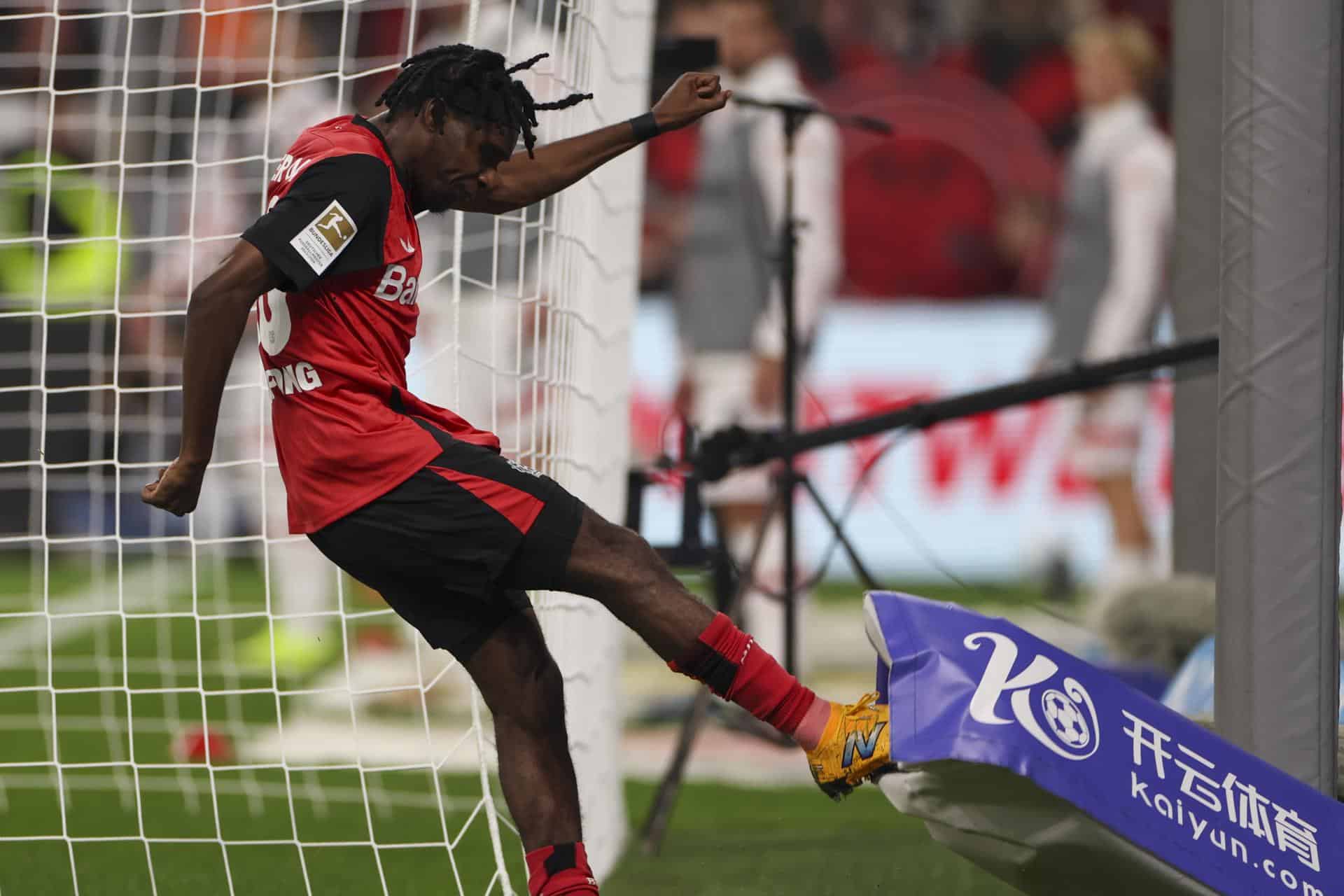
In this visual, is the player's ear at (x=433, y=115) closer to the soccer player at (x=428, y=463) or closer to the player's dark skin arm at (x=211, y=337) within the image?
the soccer player at (x=428, y=463)

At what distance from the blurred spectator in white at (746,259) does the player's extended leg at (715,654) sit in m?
3.93

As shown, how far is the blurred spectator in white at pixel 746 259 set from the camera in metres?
6.77

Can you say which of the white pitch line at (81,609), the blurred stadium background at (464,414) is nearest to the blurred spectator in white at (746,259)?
the blurred stadium background at (464,414)

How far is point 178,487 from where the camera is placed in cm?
259

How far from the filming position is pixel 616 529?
2.70m

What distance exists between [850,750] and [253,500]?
676 cm

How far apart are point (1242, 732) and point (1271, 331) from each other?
688 millimetres

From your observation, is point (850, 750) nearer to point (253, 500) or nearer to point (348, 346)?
point (348, 346)

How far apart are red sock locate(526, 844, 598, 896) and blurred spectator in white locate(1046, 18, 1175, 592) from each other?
5.58 metres

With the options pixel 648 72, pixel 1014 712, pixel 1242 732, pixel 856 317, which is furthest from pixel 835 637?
pixel 1014 712

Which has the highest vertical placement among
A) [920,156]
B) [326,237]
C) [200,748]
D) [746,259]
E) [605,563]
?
[920,156]

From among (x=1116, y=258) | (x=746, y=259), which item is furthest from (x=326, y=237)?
(x=1116, y=258)

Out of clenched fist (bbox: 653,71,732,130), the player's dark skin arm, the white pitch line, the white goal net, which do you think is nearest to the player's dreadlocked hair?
A: clenched fist (bbox: 653,71,732,130)

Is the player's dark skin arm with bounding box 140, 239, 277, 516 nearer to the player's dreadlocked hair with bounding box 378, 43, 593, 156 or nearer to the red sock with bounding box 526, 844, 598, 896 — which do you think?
the player's dreadlocked hair with bounding box 378, 43, 593, 156
